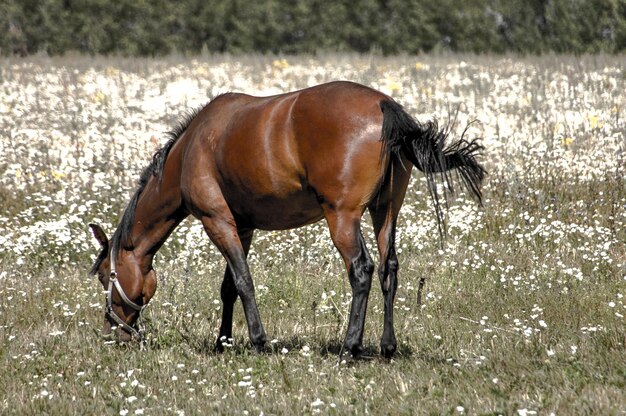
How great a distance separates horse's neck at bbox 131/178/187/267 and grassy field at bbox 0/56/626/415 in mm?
623

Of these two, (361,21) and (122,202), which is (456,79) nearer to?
(122,202)

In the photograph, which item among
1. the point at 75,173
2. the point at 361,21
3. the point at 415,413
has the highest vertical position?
the point at 415,413

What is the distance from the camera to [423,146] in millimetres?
7051

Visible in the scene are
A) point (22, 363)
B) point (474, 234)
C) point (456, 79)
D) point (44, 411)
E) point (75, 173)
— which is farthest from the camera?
point (456, 79)

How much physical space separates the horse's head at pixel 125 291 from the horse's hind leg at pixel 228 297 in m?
0.67

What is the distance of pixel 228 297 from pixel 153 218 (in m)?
0.92

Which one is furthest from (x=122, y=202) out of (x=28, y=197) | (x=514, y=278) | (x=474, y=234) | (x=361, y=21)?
(x=361, y=21)

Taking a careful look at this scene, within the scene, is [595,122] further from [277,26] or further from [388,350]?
[277,26]

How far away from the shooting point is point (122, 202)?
39.4 feet

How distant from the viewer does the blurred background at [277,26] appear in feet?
118

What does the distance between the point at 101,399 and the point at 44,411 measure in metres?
0.37

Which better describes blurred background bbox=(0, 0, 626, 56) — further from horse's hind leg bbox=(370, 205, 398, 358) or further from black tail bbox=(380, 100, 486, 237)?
horse's hind leg bbox=(370, 205, 398, 358)

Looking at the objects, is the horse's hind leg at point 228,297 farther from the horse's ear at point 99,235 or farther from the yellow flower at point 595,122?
the yellow flower at point 595,122

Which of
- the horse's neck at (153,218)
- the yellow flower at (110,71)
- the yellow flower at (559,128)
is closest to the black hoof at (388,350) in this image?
the horse's neck at (153,218)
